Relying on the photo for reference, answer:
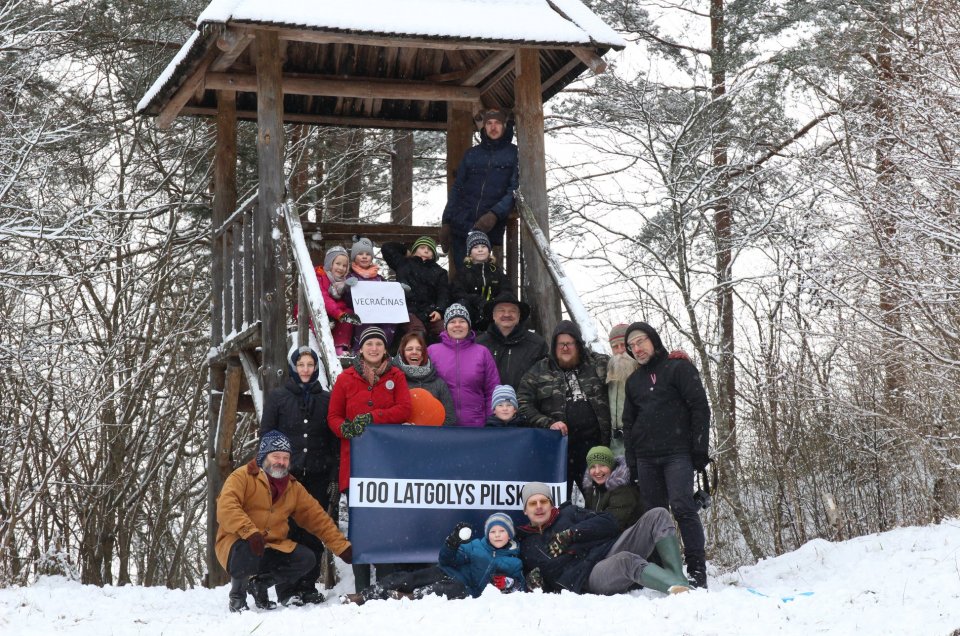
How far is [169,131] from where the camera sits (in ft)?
59.7

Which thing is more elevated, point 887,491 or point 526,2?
point 526,2

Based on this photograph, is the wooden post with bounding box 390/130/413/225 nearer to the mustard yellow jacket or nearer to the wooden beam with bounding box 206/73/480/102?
the wooden beam with bounding box 206/73/480/102

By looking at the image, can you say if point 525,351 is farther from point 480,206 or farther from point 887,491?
point 887,491

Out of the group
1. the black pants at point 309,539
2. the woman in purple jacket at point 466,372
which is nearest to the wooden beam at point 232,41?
the woman in purple jacket at point 466,372

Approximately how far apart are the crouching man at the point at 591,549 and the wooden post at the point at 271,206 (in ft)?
10.3

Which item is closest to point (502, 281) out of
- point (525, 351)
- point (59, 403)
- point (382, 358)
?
point (525, 351)

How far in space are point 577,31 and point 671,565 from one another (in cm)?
491

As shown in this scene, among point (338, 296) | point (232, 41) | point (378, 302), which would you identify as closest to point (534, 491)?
point (378, 302)

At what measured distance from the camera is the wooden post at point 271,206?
9.88m

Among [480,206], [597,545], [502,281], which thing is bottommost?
[597,545]

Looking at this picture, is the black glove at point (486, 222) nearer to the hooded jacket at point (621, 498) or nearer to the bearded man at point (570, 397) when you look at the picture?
the bearded man at point (570, 397)

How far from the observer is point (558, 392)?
8305 mm

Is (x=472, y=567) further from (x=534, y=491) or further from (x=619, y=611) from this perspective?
(x=619, y=611)

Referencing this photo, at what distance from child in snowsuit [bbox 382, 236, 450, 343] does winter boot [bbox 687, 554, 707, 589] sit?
130 inches
